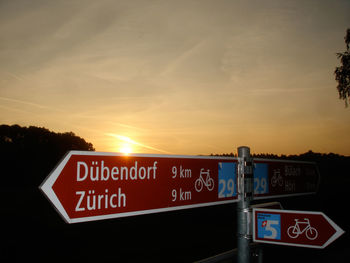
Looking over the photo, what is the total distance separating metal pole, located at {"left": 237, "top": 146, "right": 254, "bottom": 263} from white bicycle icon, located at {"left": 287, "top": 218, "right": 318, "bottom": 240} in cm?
31

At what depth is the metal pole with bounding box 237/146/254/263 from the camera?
258cm

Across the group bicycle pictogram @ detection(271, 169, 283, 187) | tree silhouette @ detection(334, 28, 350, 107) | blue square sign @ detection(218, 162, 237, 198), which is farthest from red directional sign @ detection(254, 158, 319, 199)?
tree silhouette @ detection(334, 28, 350, 107)

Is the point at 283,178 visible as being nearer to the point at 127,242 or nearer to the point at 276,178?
the point at 276,178

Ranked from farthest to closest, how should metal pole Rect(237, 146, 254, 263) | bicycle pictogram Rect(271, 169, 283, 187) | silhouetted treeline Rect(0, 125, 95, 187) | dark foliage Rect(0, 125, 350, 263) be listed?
silhouetted treeline Rect(0, 125, 95, 187) → dark foliage Rect(0, 125, 350, 263) → bicycle pictogram Rect(271, 169, 283, 187) → metal pole Rect(237, 146, 254, 263)

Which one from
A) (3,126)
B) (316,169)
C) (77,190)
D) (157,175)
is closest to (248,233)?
(157,175)

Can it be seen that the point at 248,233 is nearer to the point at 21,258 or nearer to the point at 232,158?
the point at 232,158

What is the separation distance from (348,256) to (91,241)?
9276 millimetres

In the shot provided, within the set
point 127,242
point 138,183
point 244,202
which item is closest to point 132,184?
point 138,183

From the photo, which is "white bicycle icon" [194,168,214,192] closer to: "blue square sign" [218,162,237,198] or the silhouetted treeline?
"blue square sign" [218,162,237,198]

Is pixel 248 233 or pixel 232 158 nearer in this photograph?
pixel 248 233

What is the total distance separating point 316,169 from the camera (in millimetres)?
4301

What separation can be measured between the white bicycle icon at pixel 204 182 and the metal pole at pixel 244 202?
284 mm

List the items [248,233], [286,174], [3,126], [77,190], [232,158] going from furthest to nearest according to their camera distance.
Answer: [3,126] < [286,174] < [232,158] < [248,233] < [77,190]

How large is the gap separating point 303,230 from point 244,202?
48 centimetres
